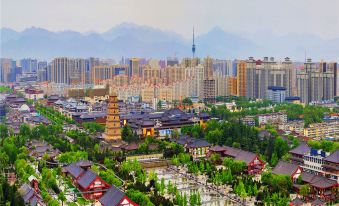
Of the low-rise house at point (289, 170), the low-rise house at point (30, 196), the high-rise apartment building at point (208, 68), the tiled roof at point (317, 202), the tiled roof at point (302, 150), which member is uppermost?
the high-rise apartment building at point (208, 68)

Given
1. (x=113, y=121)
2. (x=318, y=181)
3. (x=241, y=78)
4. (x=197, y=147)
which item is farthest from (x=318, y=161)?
(x=241, y=78)

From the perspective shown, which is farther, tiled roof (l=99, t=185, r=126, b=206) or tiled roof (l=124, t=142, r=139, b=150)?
tiled roof (l=124, t=142, r=139, b=150)

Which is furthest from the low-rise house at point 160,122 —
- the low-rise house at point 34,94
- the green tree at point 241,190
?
the low-rise house at point 34,94

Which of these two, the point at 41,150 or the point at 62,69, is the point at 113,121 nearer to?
the point at 41,150

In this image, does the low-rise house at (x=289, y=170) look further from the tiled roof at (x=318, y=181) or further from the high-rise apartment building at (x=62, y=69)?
the high-rise apartment building at (x=62, y=69)

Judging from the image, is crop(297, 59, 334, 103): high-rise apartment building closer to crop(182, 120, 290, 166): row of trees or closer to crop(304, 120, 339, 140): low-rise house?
crop(304, 120, 339, 140): low-rise house

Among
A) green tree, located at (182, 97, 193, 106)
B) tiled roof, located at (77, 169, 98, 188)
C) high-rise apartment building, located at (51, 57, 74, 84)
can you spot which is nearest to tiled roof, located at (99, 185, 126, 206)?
tiled roof, located at (77, 169, 98, 188)
